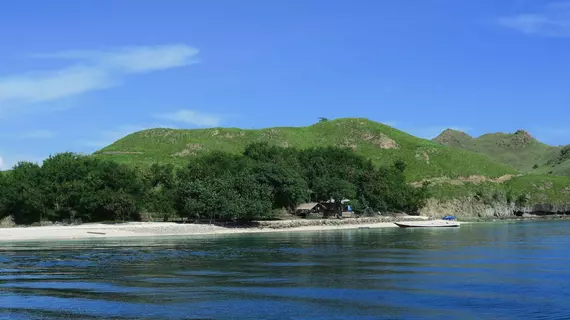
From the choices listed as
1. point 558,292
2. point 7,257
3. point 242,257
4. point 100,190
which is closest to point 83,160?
point 100,190

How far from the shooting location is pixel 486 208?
536 feet

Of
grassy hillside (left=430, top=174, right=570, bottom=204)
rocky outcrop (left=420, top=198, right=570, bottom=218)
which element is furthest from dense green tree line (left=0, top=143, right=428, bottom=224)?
grassy hillside (left=430, top=174, right=570, bottom=204)

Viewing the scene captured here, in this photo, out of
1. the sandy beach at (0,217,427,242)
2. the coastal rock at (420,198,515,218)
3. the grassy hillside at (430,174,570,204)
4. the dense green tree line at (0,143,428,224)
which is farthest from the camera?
the grassy hillside at (430,174,570,204)

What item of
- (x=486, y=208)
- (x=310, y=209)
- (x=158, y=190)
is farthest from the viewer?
(x=486, y=208)

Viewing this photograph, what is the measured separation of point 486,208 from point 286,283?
13775cm

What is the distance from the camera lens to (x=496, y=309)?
28.8m

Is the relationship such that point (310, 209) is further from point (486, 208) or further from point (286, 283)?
point (286, 283)

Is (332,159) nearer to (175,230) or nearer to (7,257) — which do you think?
(175,230)

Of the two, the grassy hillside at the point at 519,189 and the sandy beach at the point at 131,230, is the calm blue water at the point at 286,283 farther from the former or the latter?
the grassy hillside at the point at 519,189

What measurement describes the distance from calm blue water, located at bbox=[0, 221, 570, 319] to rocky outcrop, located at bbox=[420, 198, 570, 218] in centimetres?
10212

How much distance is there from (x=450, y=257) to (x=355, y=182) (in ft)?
258

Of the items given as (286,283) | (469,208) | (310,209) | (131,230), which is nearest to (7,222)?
(131,230)

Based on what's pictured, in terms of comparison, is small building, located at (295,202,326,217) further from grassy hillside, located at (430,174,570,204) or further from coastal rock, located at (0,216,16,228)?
coastal rock, located at (0,216,16,228)

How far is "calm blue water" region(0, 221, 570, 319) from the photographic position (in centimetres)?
2838
